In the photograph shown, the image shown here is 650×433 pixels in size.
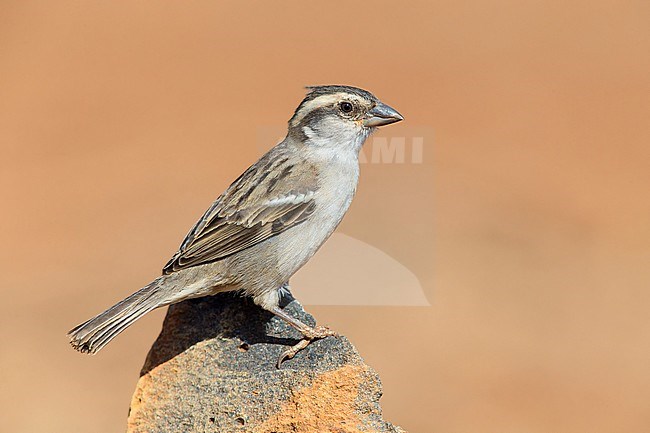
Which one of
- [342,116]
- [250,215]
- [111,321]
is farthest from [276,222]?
[111,321]

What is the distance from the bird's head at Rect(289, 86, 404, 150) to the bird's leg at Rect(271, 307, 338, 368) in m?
1.31

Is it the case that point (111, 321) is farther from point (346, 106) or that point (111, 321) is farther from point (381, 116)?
point (381, 116)

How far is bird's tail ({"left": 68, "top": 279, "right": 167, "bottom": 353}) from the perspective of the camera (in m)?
6.41

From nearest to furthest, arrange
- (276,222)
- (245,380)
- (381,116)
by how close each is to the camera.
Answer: (245,380) < (276,222) < (381,116)

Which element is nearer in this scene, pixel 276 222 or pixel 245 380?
pixel 245 380

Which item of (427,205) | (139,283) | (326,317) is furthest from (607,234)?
(139,283)

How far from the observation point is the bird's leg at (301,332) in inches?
250

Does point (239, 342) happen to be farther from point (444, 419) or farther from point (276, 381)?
point (444, 419)

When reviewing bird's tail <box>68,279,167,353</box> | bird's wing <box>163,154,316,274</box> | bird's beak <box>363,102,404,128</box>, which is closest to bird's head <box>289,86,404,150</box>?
bird's beak <box>363,102,404,128</box>

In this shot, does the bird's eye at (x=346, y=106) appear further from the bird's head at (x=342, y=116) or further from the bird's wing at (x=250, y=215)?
the bird's wing at (x=250, y=215)

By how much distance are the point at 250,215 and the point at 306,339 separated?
0.97 m

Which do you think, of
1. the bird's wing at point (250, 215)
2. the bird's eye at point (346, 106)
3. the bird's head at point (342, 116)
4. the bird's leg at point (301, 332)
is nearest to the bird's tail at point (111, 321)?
the bird's wing at point (250, 215)

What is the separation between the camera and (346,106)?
7082 millimetres

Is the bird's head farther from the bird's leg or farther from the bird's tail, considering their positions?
the bird's tail
